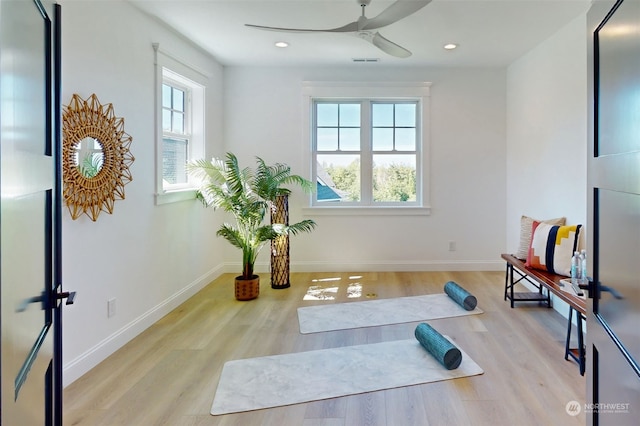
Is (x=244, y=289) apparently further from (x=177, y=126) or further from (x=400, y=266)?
(x=400, y=266)

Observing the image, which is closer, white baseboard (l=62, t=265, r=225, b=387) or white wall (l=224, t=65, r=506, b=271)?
white baseboard (l=62, t=265, r=225, b=387)

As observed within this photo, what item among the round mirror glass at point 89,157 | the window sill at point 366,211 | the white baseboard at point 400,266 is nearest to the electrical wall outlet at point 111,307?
the round mirror glass at point 89,157

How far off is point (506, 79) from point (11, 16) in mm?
5393

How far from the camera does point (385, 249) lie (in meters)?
5.25

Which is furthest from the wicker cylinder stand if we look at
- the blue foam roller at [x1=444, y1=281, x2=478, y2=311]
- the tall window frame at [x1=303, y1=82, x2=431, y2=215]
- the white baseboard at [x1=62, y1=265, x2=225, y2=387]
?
the blue foam roller at [x1=444, y1=281, x2=478, y2=311]

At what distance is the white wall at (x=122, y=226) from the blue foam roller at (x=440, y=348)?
2295 mm

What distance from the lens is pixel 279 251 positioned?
4547 millimetres

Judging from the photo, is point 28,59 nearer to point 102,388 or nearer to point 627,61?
point 627,61

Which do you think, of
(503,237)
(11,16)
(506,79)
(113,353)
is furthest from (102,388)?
(506,79)

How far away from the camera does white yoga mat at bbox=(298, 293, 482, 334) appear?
3.38 meters

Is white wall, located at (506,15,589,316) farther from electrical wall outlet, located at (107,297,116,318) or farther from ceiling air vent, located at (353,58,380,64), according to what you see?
electrical wall outlet, located at (107,297,116,318)

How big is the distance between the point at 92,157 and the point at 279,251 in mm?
2335

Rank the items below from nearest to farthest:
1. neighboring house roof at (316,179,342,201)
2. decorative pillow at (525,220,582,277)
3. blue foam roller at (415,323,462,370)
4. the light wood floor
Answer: the light wood floor
blue foam roller at (415,323,462,370)
decorative pillow at (525,220,582,277)
neighboring house roof at (316,179,342,201)

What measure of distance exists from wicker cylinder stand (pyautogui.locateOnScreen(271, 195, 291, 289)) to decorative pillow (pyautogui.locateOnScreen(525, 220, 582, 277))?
256cm
